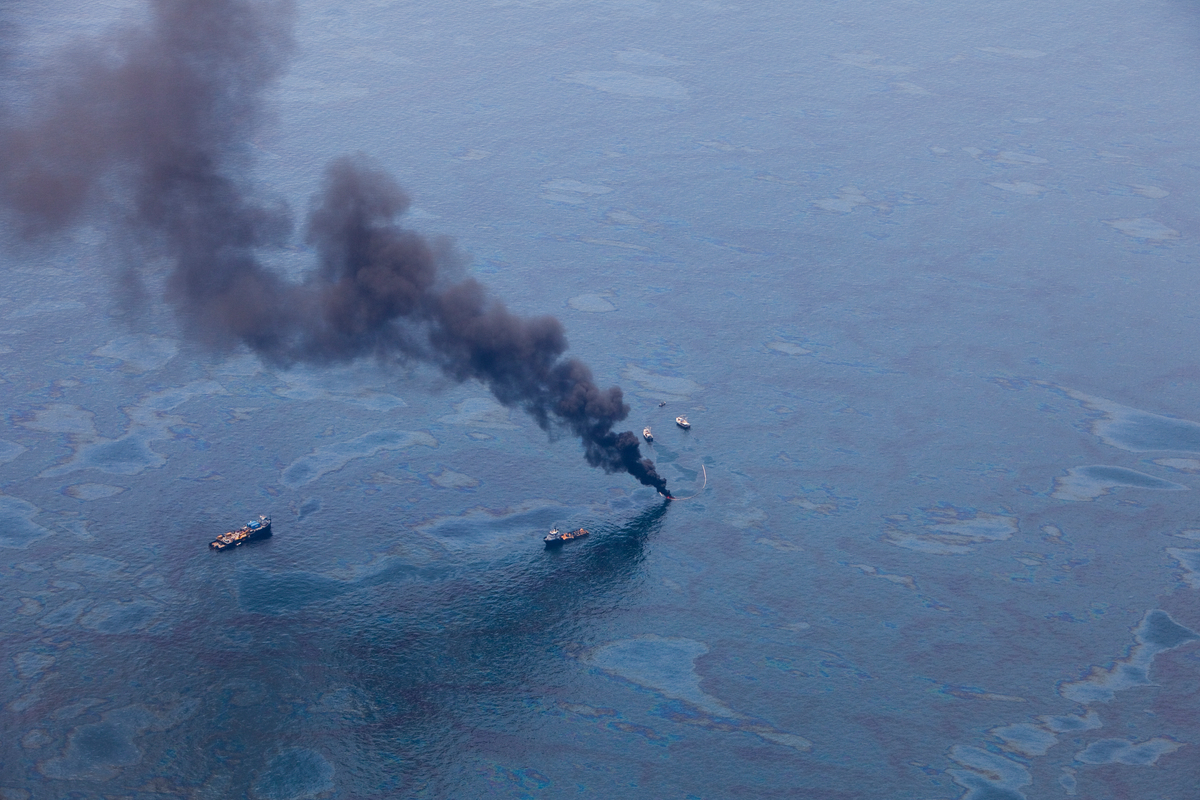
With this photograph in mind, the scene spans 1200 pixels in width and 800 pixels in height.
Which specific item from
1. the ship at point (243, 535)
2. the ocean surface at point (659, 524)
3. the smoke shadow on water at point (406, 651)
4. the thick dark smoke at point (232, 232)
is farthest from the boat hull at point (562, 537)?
the ship at point (243, 535)

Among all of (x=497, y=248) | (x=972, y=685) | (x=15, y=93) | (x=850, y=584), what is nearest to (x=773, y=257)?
(x=497, y=248)

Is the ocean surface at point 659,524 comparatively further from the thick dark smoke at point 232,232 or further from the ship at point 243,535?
the thick dark smoke at point 232,232

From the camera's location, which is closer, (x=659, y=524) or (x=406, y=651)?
(x=406, y=651)

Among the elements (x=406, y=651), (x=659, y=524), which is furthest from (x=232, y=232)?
(x=659, y=524)

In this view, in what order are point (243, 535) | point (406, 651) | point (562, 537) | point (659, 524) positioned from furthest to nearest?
point (659, 524) → point (562, 537) → point (243, 535) → point (406, 651)

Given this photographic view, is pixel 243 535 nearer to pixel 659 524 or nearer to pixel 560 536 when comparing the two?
pixel 560 536

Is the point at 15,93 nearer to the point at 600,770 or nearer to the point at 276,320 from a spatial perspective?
the point at 276,320
